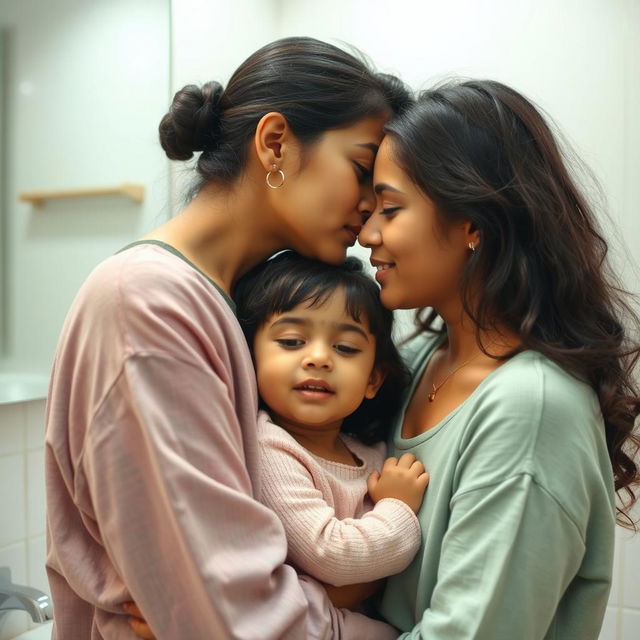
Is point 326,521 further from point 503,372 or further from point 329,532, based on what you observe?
point 503,372

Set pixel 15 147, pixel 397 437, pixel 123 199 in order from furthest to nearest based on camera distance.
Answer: pixel 123 199 → pixel 15 147 → pixel 397 437

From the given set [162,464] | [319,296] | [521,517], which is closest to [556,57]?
[319,296]

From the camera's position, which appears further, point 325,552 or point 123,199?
→ point 123,199

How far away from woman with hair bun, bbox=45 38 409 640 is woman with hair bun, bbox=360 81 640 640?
12 centimetres

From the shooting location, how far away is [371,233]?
1.09 m

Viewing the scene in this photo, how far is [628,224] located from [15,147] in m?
1.37

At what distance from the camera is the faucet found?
47.4 inches

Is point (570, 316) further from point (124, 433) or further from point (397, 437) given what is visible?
point (124, 433)

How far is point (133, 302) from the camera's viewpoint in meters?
0.82

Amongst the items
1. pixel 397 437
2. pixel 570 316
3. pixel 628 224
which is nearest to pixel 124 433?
pixel 397 437

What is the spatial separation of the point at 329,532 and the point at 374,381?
0.96ft

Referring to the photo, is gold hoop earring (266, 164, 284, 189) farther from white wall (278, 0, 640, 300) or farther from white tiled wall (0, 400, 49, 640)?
white wall (278, 0, 640, 300)

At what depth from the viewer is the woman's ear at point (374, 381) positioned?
1166 mm

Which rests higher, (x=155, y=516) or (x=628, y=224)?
(x=628, y=224)
